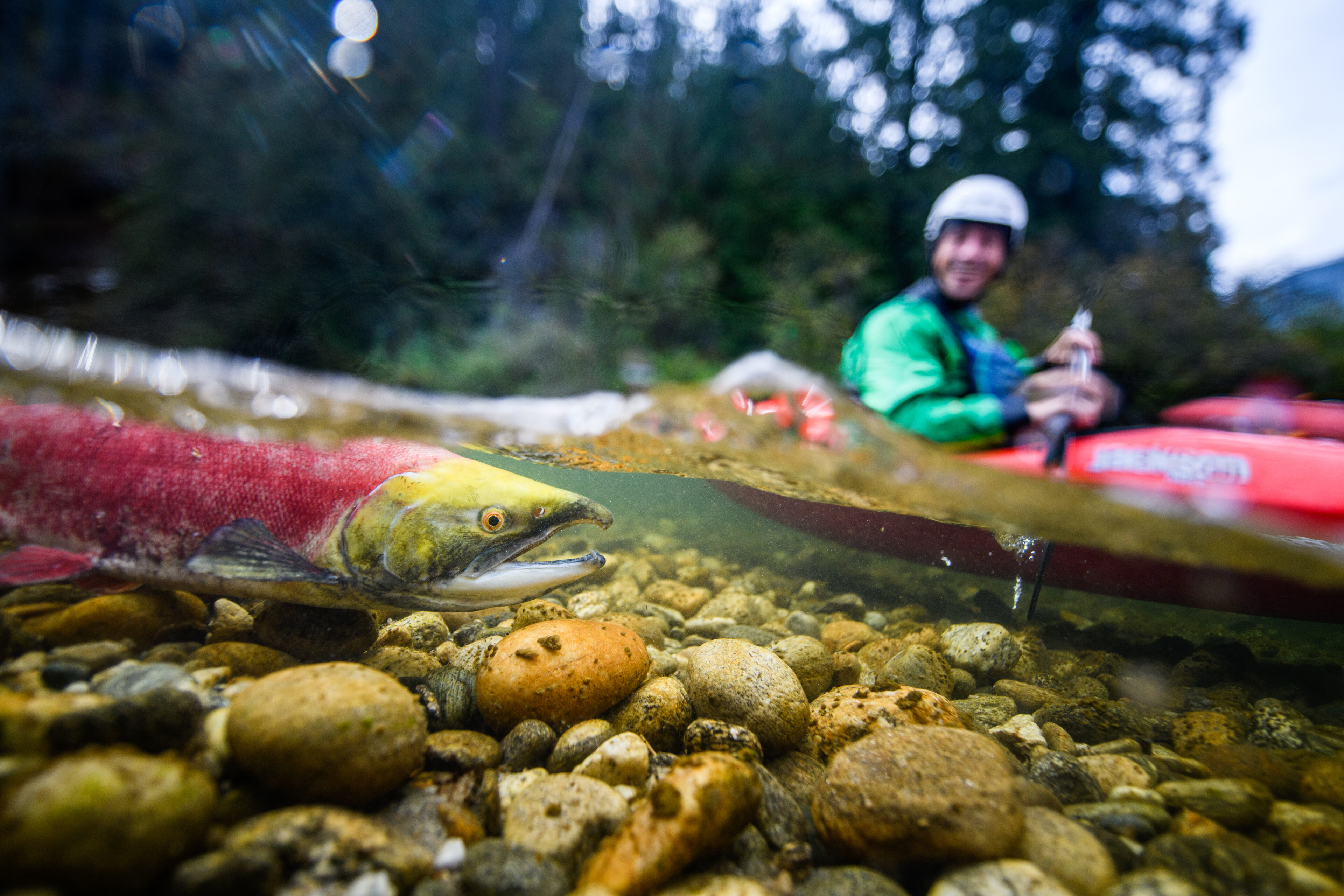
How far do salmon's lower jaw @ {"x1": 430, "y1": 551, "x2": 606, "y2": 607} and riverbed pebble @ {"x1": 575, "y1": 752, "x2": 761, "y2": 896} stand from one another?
985mm

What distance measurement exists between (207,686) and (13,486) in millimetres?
1293

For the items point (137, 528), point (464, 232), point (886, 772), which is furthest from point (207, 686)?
point (464, 232)

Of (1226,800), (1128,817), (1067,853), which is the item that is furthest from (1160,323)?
(1067,853)

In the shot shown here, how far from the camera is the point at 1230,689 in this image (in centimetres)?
288

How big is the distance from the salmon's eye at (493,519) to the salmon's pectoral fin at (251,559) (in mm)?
571

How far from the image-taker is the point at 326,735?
1.42 m

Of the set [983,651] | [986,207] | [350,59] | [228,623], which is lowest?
[228,623]

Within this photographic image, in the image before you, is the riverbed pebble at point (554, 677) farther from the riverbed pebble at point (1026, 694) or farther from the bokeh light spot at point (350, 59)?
the bokeh light spot at point (350, 59)

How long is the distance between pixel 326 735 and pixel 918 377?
3.39 meters

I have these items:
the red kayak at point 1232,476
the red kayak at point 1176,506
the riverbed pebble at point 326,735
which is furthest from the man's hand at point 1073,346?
the riverbed pebble at point 326,735

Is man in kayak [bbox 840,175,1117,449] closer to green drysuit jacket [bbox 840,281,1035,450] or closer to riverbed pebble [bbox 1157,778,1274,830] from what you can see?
green drysuit jacket [bbox 840,281,1035,450]

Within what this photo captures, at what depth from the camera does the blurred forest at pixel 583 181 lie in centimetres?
1240


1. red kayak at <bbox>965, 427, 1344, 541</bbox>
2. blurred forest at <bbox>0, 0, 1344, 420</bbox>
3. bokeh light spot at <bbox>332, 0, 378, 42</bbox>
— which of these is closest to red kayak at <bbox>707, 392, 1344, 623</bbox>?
red kayak at <bbox>965, 427, 1344, 541</bbox>

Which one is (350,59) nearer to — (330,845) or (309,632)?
(309,632)
